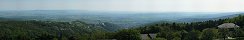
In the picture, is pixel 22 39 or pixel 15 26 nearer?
pixel 22 39

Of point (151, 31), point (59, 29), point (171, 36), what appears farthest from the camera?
point (59, 29)

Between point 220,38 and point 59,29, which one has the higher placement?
point 220,38

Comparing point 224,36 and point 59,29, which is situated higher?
point 224,36

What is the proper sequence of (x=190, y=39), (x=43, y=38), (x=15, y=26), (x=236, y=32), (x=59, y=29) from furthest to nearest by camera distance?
1. (x=59, y=29)
2. (x=15, y=26)
3. (x=43, y=38)
4. (x=236, y=32)
5. (x=190, y=39)

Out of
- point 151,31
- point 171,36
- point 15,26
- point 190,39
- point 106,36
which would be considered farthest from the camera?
point 15,26

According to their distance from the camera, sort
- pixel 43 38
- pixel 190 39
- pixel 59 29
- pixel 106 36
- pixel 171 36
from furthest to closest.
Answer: pixel 59 29
pixel 43 38
pixel 106 36
pixel 171 36
pixel 190 39

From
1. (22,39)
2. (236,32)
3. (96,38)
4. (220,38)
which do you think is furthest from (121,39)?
(22,39)

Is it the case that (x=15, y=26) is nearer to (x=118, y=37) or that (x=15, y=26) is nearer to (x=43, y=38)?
(x=43, y=38)

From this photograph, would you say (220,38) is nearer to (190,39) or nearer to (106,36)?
(190,39)

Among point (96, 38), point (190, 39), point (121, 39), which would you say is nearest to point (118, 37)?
point (121, 39)
